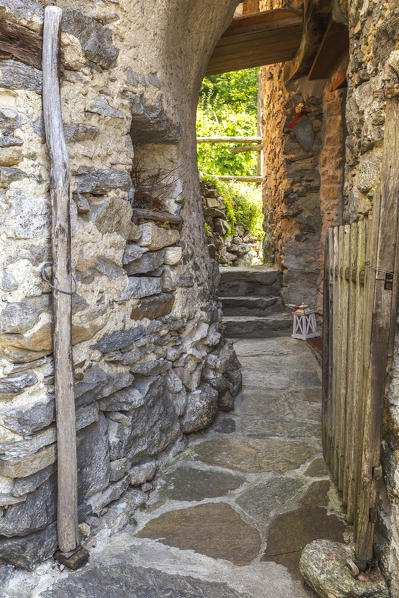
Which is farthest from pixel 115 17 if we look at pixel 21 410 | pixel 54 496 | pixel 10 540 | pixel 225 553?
pixel 225 553

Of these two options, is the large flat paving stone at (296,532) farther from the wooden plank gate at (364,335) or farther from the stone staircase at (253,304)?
the stone staircase at (253,304)

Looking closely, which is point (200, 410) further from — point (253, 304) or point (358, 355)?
point (253, 304)

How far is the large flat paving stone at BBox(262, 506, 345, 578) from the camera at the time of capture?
2.12m

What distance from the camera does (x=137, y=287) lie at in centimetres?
264

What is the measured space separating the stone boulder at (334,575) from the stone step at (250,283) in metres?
4.32

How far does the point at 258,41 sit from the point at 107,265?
137 inches

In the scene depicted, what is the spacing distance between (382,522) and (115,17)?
2.62 m

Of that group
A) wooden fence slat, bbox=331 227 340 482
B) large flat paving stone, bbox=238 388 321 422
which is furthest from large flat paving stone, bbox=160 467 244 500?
large flat paving stone, bbox=238 388 321 422

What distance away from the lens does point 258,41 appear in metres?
4.70

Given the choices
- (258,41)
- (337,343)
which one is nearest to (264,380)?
(337,343)

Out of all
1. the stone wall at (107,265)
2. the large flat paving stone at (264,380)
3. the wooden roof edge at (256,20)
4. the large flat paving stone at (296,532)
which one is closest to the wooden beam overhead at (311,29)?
the wooden roof edge at (256,20)

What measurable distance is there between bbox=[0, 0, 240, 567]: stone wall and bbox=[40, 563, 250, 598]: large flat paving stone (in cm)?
21

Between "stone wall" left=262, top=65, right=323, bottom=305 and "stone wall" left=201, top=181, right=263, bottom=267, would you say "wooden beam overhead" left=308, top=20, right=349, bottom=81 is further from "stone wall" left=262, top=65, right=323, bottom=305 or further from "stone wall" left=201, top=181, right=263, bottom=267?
"stone wall" left=201, top=181, right=263, bottom=267

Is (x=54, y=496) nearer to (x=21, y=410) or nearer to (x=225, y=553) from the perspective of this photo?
(x=21, y=410)
